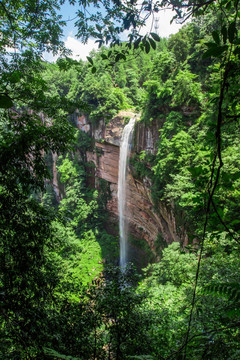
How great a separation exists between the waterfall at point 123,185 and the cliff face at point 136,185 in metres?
0.45

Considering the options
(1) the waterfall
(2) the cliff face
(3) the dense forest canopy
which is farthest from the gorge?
(3) the dense forest canopy

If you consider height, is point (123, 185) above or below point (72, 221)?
above

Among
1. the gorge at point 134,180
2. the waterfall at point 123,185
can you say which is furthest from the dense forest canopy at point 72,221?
the waterfall at point 123,185

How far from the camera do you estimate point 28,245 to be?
2.52 m

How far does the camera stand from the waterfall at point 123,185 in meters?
14.5

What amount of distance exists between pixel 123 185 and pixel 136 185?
144 centimetres

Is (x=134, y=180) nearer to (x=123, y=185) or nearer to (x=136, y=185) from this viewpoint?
(x=136, y=185)

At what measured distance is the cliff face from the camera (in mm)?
11991

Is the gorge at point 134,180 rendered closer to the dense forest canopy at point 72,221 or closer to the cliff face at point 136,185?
the cliff face at point 136,185

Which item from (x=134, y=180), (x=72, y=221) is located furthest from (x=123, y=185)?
(x=72, y=221)

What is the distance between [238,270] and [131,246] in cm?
1361

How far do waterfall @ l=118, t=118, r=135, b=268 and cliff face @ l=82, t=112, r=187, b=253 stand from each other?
0.45m

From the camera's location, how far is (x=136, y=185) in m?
14.7

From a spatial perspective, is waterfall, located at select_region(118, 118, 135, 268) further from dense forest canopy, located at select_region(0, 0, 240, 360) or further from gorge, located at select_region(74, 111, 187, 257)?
dense forest canopy, located at select_region(0, 0, 240, 360)
